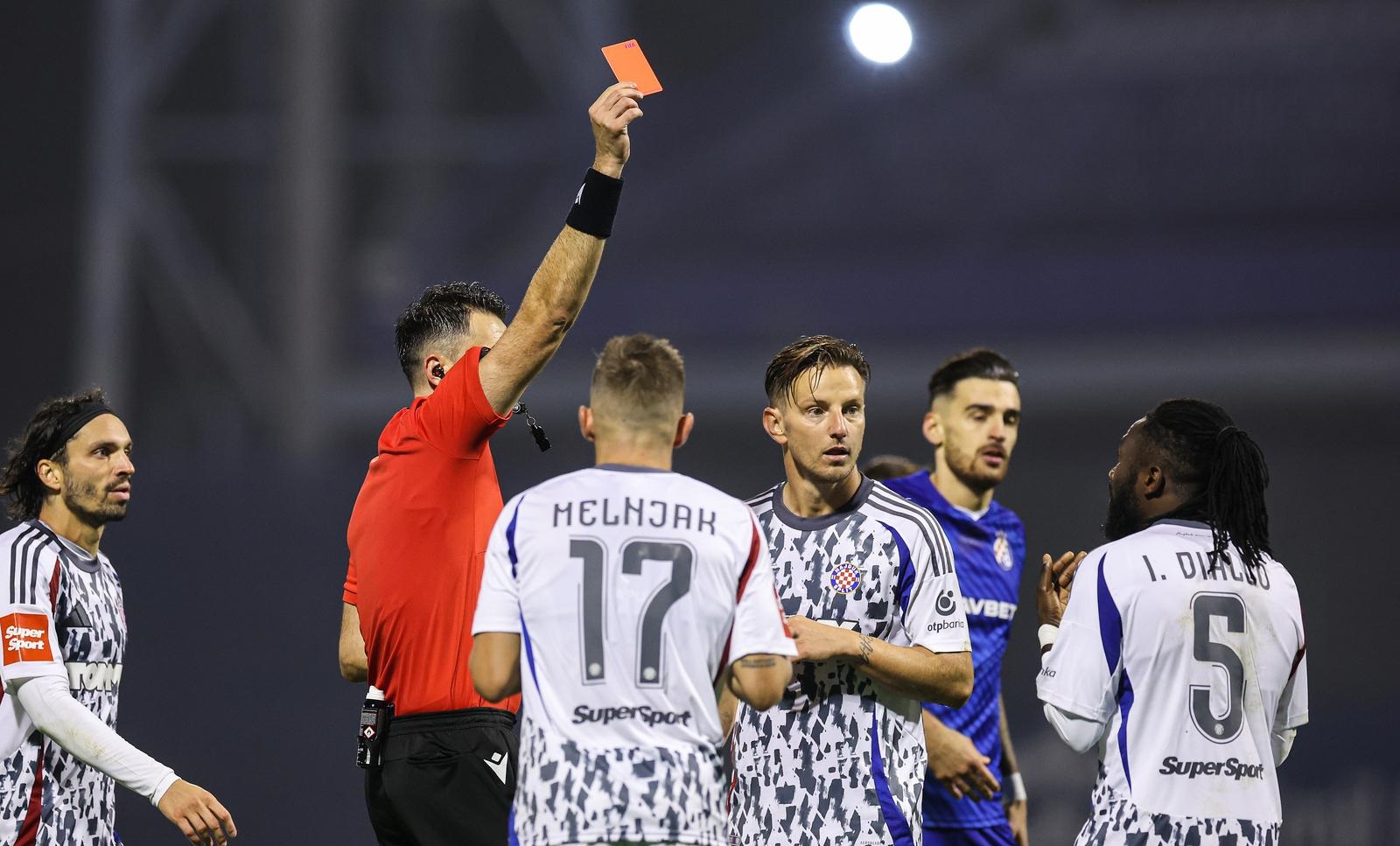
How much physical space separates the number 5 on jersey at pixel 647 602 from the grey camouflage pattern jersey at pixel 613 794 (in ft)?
0.44

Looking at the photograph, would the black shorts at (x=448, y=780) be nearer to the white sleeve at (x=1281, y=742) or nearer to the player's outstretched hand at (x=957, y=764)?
the player's outstretched hand at (x=957, y=764)

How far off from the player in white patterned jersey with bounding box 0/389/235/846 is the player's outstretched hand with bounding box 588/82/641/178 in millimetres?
1798

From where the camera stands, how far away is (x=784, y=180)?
934cm

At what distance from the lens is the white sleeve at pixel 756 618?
2607 mm

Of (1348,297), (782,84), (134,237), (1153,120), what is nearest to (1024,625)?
(1348,297)

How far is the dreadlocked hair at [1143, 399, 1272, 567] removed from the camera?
303cm

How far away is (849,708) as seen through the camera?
3275mm

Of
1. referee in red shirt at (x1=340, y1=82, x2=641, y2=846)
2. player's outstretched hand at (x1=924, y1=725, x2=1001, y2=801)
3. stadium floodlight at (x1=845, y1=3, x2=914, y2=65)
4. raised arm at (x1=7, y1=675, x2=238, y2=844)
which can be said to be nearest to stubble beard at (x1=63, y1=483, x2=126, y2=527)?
raised arm at (x1=7, y1=675, x2=238, y2=844)

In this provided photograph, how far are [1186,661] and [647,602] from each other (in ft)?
3.87

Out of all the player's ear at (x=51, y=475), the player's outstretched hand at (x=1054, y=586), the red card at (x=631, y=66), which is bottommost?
the player's outstretched hand at (x=1054, y=586)

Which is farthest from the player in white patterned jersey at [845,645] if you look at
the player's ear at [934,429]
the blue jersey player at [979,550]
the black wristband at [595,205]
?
the player's ear at [934,429]

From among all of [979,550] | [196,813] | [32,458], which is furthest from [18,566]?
[979,550]

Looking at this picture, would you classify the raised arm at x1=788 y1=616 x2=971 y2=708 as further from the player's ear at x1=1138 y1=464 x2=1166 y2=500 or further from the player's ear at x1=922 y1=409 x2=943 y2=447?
the player's ear at x1=922 y1=409 x2=943 y2=447

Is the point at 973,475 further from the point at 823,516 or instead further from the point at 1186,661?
the point at 1186,661
